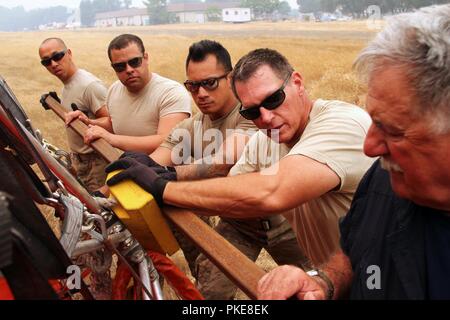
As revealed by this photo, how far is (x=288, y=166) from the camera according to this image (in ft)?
5.94

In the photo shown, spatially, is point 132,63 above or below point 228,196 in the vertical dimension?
above

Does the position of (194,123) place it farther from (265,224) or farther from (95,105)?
(95,105)

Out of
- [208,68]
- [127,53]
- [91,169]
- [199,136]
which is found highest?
[127,53]

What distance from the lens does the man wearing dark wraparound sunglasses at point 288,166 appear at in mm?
1773

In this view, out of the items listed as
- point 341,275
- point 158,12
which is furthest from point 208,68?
point 158,12

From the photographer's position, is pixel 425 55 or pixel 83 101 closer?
pixel 425 55

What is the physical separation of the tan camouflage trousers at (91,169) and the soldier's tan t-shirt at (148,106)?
0.63m

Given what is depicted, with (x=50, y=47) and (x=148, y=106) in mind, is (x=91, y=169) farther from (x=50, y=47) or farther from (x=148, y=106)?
(x=50, y=47)

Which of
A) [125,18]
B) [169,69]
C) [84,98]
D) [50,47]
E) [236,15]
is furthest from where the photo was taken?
[125,18]

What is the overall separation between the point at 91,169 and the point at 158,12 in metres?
96.5

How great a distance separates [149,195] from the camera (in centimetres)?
177

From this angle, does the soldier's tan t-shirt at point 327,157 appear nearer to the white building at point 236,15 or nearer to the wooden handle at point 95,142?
the wooden handle at point 95,142

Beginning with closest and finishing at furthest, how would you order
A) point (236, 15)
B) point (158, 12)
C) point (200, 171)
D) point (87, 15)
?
point (200, 171), point (236, 15), point (158, 12), point (87, 15)
